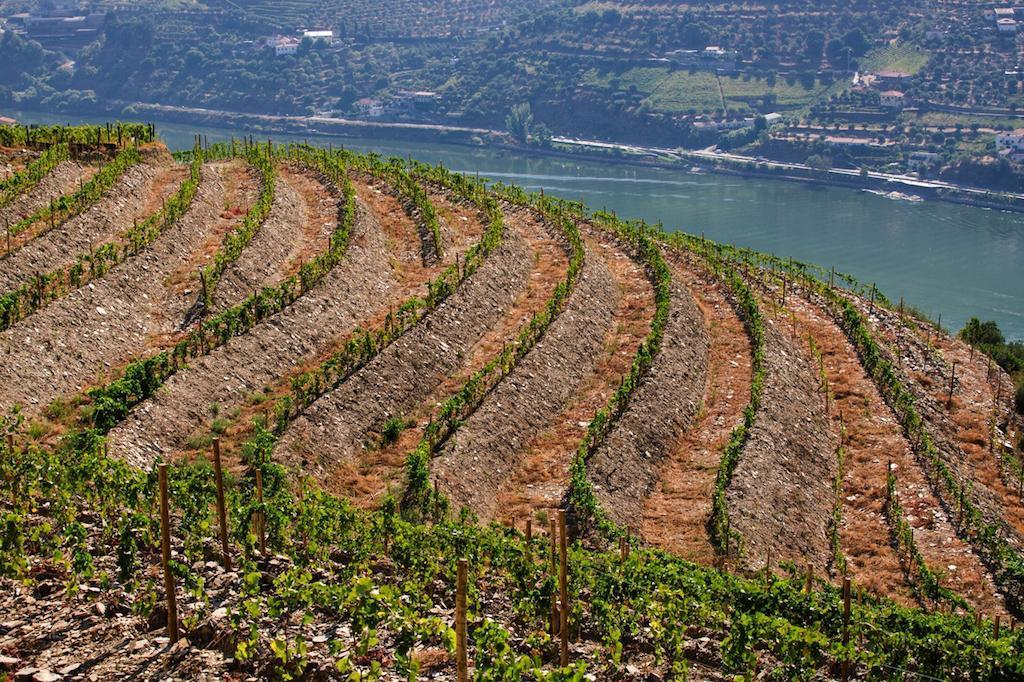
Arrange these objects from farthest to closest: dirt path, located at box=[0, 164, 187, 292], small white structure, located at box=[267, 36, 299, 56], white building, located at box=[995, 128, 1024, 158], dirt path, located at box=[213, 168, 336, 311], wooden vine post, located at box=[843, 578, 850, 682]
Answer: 1. small white structure, located at box=[267, 36, 299, 56]
2. white building, located at box=[995, 128, 1024, 158]
3. dirt path, located at box=[213, 168, 336, 311]
4. dirt path, located at box=[0, 164, 187, 292]
5. wooden vine post, located at box=[843, 578, 850, 682]

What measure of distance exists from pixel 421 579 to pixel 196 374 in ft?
28.7

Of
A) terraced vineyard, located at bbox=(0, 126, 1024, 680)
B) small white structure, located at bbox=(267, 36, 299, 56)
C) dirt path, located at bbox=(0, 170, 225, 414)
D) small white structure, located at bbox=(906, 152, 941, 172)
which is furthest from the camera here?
small white structure, located at bbox=(267, 36, 299, 56)

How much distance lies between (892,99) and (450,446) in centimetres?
11499

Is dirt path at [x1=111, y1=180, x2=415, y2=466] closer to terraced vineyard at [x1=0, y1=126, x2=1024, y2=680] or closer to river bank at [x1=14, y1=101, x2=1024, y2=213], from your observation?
terraced vineyard at [x1=0, y1=126, x2=1024, y2=680]

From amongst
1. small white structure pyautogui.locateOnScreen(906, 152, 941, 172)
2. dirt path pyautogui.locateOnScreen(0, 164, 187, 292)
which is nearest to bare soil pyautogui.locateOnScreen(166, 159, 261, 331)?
dirt path pyautogui.locateOnScreen(0, 164, 187, 292)

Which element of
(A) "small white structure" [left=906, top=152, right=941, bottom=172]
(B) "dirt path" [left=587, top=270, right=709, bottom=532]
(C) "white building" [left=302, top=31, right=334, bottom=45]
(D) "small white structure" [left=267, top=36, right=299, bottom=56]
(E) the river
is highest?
(C) "white building" [left=302, top=31, right=334, bottom=45]

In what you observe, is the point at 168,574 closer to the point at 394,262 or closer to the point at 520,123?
the point at 394,262

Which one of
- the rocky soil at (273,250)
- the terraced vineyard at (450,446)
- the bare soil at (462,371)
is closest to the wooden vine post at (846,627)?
the terraced vineyard at (450,446)

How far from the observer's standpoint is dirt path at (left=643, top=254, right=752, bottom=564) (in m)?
19.8

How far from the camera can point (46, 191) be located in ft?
100.0

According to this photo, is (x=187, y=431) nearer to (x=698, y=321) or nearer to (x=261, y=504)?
(x=261, y=504)

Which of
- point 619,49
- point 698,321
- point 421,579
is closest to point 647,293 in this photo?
point 698,321

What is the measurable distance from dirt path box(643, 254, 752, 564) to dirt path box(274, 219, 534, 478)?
5099mm

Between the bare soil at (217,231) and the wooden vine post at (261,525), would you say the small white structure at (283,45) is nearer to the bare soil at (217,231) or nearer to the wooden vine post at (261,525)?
the bare soil at (217,231)
